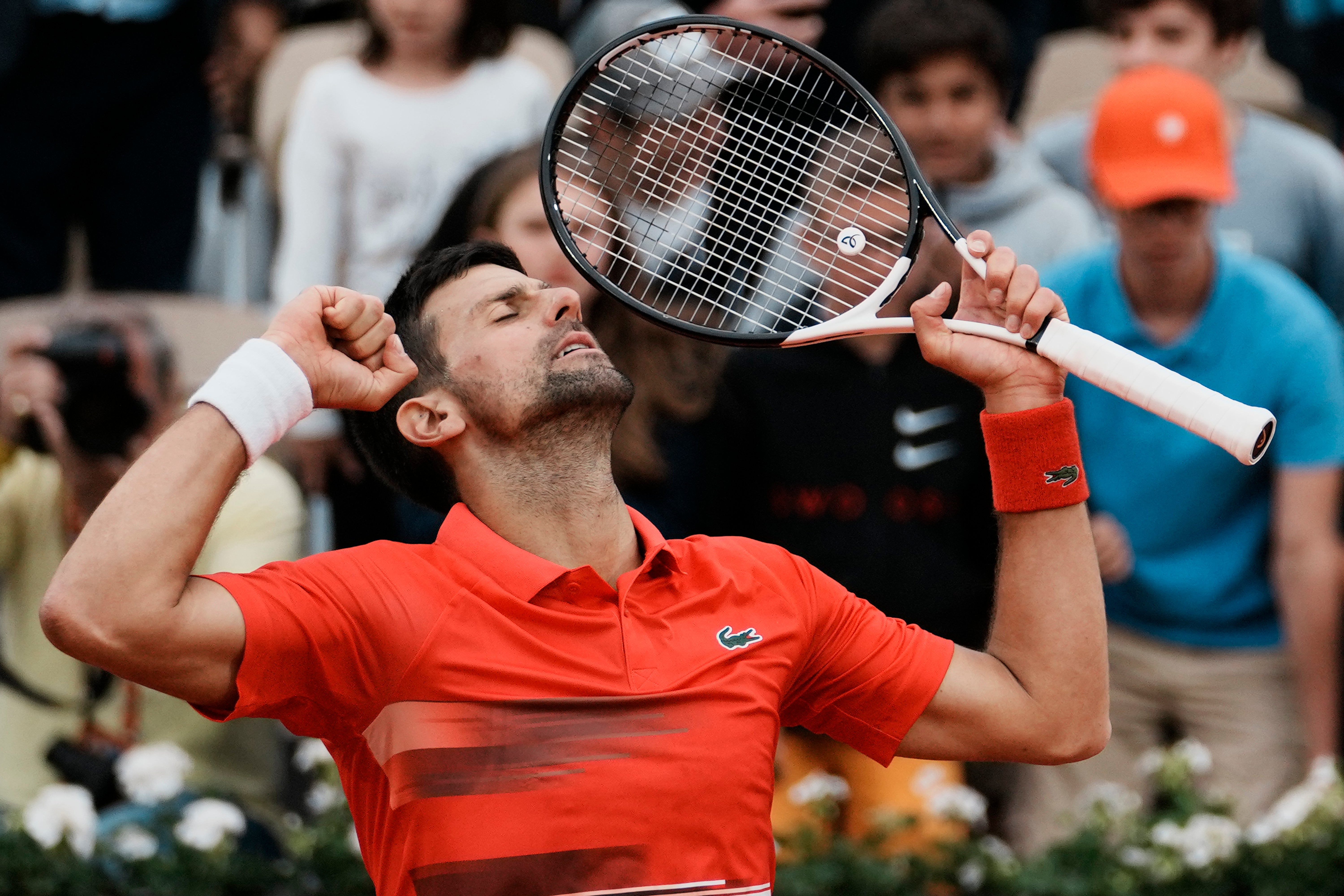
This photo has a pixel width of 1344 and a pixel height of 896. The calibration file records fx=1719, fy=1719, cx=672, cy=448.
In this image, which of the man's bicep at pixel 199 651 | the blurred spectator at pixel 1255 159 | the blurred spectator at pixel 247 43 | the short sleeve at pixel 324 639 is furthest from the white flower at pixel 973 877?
the blurred spectator at pixel 247 43

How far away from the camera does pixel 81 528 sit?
464 centimetres

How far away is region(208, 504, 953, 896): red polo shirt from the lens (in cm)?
234

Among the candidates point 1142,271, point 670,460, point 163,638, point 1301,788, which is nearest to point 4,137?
point 670,460

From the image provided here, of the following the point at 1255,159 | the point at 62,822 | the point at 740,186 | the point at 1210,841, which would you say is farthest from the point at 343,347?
the point at 1255,159

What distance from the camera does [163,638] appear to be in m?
2.18

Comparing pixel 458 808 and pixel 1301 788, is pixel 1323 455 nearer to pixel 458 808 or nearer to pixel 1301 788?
pixel 1301 788

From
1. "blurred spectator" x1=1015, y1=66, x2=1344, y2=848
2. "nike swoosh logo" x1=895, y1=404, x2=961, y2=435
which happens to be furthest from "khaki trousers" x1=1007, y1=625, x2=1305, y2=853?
"nike swoosh logo" x1=895, y1=404, x2=961, y2=435

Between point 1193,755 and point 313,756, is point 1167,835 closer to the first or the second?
point 1193,755

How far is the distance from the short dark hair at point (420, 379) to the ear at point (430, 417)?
22 millimetres

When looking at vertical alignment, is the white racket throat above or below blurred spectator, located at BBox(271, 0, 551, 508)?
above

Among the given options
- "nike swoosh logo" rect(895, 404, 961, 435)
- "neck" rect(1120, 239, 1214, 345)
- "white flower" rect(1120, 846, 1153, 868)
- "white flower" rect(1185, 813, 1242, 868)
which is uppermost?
"neck" rect(1120, 239, 1214, 345)

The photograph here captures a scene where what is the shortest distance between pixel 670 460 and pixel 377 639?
236 cm

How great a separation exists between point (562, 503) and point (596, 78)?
0.73 m

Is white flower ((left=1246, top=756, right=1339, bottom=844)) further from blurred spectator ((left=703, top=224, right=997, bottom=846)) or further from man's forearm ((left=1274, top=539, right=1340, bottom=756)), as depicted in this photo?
blurred spectator ((left=703, top=224, right=997, bottom=846))
